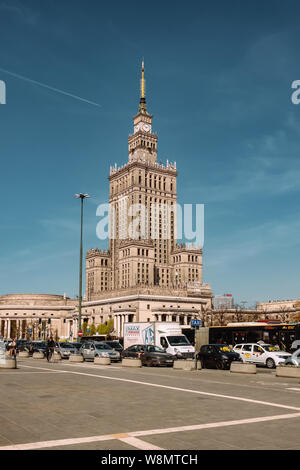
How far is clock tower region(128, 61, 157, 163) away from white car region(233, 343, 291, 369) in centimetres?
15012

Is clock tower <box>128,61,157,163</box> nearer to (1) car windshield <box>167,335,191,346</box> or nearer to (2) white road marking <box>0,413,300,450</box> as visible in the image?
(1) car windshield <box>167,335,191,346</box>

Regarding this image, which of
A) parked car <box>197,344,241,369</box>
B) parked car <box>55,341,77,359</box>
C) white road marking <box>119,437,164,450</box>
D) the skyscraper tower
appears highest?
the skyscraper tower

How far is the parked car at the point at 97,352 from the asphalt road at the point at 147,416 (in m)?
19.0

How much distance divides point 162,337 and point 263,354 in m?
10.6

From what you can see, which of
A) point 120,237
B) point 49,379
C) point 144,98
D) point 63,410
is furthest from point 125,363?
point 144,98

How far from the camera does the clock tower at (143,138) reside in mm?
183625

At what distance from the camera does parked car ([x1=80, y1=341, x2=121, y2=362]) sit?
126ft

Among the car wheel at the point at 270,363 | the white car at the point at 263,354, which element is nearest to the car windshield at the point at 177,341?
the white car at the point at 263,354

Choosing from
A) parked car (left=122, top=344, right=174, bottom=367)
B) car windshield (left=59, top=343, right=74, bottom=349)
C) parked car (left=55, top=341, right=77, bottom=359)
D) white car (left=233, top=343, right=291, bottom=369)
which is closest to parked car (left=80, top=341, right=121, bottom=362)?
parked car (left=122, top=344, right=174, bottom=367)

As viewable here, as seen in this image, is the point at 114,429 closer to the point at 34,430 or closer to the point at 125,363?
the point at 34,430

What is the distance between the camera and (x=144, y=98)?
191m

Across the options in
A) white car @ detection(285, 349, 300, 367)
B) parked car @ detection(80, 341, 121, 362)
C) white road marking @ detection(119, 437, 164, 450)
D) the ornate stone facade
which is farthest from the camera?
the ornate stone facade

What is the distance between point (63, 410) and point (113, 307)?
12686 centimetres

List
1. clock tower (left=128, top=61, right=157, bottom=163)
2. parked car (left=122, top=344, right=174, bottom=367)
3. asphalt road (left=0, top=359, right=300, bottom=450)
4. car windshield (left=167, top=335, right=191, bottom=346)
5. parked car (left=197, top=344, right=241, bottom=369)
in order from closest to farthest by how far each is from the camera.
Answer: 1. asphalt road (left=0, top=359, right=300, bottom=450)
2. parked car (left=197, top=344, right=241, bottom=369)
3. parked car (left=122, top=344, right=174, bottom=367)
4. car windshield (left=167, top=335, right=191, bottom=346)
5. clock tower (left=128, top=61, right=157, bottom=163)
